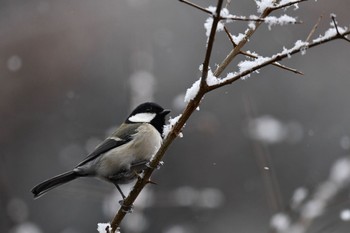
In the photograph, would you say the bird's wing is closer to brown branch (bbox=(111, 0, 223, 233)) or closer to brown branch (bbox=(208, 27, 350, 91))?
brown branch (bbox=(111, 0, 223, 233))

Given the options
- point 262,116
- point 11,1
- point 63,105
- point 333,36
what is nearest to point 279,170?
point 262,116

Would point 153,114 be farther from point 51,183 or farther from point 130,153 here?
point 51,183

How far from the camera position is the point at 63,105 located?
832 cm

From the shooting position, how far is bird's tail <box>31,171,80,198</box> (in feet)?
10.0

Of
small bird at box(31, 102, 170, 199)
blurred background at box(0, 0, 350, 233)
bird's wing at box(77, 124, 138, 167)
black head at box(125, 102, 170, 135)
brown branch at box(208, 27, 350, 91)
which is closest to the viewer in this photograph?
brown branch at box(208, 27, 350, 91)

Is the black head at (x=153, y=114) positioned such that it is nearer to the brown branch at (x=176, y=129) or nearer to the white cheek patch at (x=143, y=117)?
the white cheek patch at (x=143, y=117)

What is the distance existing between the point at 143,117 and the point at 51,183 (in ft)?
2.92

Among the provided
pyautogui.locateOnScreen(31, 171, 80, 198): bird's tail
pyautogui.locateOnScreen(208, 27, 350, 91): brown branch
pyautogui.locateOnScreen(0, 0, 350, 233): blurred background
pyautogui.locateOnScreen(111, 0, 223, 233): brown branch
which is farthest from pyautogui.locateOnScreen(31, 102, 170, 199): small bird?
pyautogui.locateOnScreen(0, 0, 350, 233): blurred background

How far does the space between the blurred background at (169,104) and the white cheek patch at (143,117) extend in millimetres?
2870

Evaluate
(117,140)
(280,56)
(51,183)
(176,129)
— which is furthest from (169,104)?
(280,56)

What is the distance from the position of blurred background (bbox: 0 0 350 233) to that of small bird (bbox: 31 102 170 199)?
299 centimetres

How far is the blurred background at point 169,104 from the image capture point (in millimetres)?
7562

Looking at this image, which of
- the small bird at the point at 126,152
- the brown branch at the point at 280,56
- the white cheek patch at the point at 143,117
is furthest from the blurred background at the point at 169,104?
the brown branch at the point at 280,56

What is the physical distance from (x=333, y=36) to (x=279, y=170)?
610 cm
